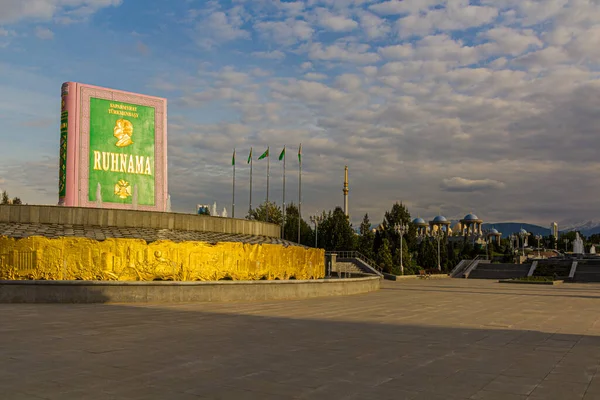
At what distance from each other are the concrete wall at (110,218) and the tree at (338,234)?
3242 cm

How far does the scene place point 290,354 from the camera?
8.96 meters

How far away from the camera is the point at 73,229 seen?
23547 mm

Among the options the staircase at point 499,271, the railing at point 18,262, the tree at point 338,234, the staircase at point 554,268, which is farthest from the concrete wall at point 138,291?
the tree at point 338,234

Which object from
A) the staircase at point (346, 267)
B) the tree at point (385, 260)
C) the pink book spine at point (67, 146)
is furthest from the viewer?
the tree at point (385, 260)

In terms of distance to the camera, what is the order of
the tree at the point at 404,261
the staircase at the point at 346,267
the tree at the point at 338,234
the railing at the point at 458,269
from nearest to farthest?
the staircase at the point at 346,267 → the tree at the point at 404,261 → the railing at the point at 458,269 → the tree at the point at 338,234

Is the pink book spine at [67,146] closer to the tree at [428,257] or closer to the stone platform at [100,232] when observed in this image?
the stone platform at [100,232]

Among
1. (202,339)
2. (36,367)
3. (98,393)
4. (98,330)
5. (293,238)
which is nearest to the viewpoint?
(98,393)

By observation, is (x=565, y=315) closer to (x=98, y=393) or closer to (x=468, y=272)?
(x=98, y=393)

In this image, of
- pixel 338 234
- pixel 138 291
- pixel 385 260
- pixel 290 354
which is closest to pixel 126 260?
pixel 138 291

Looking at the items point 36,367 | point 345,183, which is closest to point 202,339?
point 36,367

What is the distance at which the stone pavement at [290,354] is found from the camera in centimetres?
659

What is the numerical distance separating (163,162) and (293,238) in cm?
4115

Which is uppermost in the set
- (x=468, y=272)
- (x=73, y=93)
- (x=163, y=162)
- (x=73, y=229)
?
(x=73, y=93)

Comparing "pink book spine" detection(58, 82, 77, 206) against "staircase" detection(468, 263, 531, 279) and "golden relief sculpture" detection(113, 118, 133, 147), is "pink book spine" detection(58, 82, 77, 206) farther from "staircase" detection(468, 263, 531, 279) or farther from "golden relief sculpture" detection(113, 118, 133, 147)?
"staircase" detection(468, 263, 531, 279)
